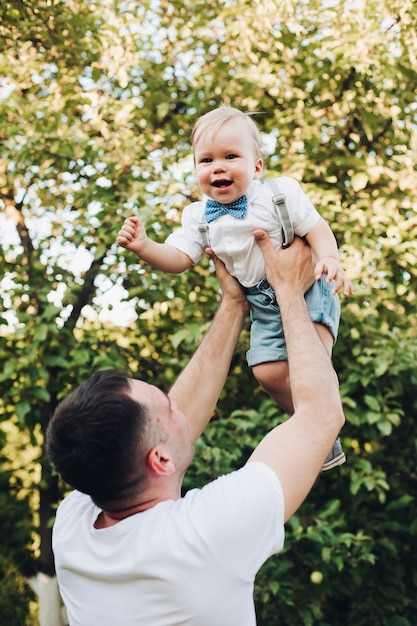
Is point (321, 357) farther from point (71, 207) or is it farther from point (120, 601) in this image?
point (71, 207)

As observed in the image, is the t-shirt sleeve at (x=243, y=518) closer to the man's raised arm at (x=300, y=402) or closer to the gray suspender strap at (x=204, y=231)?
the man's raised arm at (x=300, y=402)

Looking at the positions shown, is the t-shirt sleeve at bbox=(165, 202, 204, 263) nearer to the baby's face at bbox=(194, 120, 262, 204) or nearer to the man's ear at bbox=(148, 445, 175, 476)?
the baby's face at bbox=(194, 120, 262, 204)

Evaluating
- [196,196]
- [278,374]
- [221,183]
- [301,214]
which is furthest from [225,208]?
[196,196]

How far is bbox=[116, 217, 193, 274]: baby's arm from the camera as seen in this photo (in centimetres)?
187

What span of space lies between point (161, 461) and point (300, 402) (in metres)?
0.29

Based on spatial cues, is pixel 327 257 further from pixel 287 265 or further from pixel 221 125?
pixel 221 125

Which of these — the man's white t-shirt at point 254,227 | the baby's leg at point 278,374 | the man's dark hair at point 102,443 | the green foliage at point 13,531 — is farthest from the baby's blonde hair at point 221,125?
the green foliage at point 13,531

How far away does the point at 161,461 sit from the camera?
1484mm

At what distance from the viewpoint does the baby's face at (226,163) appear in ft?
6.19

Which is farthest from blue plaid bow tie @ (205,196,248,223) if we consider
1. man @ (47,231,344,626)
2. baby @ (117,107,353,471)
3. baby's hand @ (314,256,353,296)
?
man @ (47,231,344,626)

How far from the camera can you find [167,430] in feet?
4.99

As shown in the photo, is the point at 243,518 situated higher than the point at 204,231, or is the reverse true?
the point at 204,231

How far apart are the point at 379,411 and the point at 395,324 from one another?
2.63 feet

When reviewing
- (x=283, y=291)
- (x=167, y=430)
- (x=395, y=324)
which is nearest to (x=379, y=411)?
(x=395, y=324)
